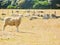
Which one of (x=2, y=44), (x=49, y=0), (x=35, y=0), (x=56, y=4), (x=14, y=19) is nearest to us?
(x=2, y=44)

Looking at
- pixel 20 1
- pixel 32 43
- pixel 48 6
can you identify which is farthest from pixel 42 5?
pixel 32 43

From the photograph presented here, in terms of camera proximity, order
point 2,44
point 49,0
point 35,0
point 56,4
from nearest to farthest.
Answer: point 2,44 → point 56,4 → point 49,0 → point 35,0

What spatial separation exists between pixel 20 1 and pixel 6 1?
7.18 metres

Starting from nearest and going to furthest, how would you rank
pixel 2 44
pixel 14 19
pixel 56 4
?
1. pixel 2 44
2. pixel 14 19
3. pixel 56 4

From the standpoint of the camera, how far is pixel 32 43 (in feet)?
40.1

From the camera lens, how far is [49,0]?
70.4 meters

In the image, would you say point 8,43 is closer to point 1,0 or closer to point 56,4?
point 56,4

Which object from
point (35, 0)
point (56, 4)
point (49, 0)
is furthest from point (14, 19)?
point (35, 0)

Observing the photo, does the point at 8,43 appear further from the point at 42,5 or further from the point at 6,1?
the point at 6,1

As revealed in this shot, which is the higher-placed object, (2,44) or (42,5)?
(2,44)

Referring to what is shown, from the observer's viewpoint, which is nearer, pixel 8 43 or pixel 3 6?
pixel 8 43

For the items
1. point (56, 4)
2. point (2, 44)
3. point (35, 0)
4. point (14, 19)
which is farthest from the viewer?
point (35, 0)

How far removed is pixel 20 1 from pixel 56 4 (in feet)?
34.4

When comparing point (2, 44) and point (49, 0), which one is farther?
point (49, 0)
